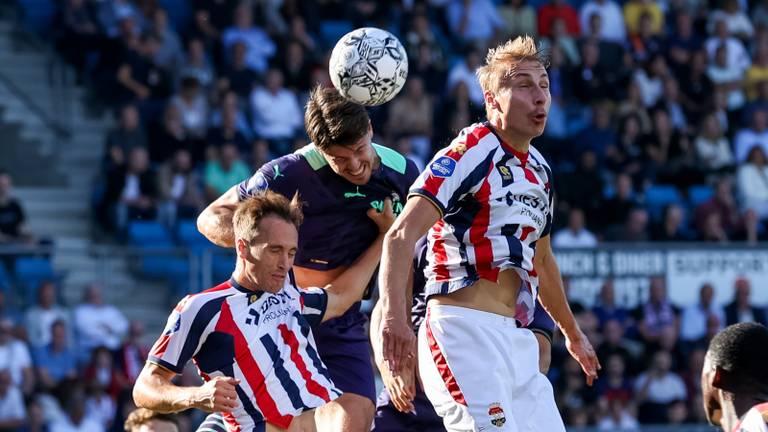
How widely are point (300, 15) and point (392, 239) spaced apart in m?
12.9

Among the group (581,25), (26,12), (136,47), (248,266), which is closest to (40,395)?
(136,47)

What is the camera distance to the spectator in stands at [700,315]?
15531 millimetres

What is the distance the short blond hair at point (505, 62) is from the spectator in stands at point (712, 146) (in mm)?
12300

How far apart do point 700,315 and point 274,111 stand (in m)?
5.58

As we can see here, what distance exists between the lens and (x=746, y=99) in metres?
20.0

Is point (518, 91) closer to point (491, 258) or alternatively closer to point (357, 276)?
point (491, 258)

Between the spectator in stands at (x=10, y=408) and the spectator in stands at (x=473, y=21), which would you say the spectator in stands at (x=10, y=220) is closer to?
the spectator in stands at (x=10, y=408)

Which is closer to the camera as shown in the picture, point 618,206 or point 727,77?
point 618,206

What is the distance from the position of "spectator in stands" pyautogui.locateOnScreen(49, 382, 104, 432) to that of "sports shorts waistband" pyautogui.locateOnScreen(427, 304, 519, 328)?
7571 millimetres

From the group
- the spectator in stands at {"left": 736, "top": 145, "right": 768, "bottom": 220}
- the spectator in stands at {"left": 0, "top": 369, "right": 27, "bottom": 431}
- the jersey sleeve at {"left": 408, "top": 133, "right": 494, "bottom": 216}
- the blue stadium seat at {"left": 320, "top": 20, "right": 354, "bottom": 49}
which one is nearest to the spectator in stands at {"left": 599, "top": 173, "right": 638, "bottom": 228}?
the spectator in stands at {"left": 736, "top": 145, "right": 768, "bottom": 220}

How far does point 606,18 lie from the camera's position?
20.3 meters

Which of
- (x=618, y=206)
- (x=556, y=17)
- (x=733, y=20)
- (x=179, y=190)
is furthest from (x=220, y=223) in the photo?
(x=733, y=20)

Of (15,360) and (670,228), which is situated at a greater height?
(670,228)

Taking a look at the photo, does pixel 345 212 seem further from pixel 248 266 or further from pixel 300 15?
pixel 300 15
